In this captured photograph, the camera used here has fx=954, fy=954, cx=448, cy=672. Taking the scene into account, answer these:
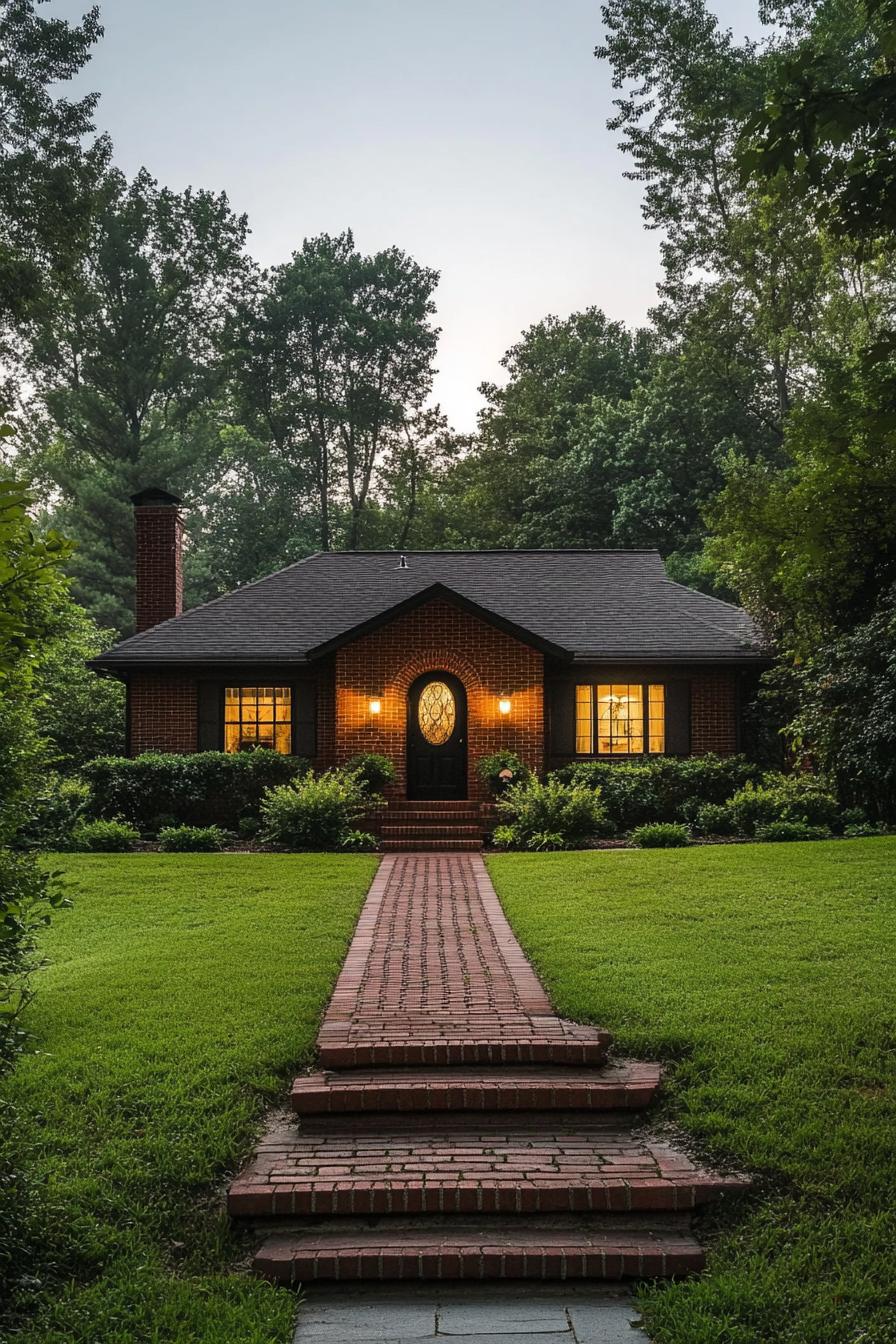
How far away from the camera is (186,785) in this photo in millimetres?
15836

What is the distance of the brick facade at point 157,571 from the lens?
2023 centimetres

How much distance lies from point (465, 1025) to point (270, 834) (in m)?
9.02

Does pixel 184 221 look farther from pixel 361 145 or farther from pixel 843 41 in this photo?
pixel 843 41

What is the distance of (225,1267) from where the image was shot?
12.8 feet

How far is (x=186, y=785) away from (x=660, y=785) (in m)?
7.85

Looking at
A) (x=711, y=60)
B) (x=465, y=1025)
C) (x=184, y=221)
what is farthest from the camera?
(x=184, y=221)

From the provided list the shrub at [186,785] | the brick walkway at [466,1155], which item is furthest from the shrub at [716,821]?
the brick walkway at [466,1155]

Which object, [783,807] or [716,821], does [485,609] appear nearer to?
[716,821]

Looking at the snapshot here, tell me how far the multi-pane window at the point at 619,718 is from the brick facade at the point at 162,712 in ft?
23.9

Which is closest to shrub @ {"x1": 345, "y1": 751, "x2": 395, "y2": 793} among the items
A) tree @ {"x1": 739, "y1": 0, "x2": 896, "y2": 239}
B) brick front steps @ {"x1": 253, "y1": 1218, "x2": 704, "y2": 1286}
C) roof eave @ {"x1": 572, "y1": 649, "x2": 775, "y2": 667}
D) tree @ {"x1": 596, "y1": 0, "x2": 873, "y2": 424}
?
roof eave @ {"x1": 572, "y1": 649, "x2": 775, "y2": 667}

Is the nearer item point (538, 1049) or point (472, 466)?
point (538, 1049)

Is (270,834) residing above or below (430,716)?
below

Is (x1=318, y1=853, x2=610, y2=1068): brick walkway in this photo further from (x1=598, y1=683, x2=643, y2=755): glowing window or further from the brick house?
(x1=598, y1=683, x2=643, y2=755): glowing window

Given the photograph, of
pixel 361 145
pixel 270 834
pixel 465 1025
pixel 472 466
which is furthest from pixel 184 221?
pixel 465 1025
